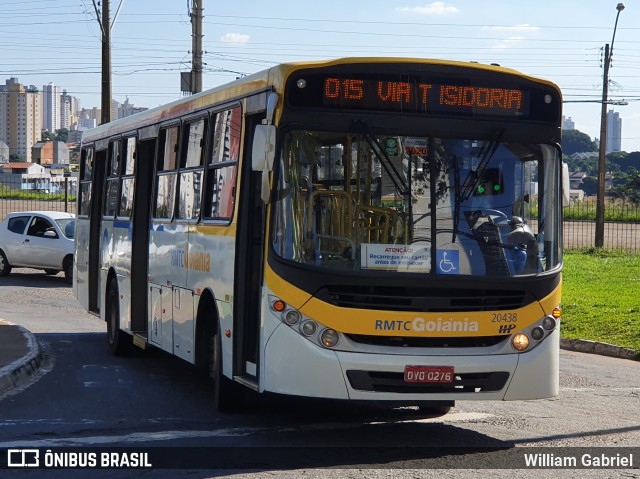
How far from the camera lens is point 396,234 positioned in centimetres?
898

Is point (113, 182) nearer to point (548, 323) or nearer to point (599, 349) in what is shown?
point (599, 349)

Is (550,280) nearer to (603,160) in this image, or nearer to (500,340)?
(500,340)

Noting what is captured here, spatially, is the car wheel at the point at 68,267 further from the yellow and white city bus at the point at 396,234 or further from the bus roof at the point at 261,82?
the yellow and white city bus at the point at 396,234

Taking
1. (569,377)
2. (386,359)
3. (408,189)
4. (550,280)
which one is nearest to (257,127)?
(408,189)

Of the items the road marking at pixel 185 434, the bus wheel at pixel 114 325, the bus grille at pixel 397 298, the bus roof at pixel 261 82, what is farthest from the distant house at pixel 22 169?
the bus grille at pixel 397 298

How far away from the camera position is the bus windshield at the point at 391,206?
8.97 metres

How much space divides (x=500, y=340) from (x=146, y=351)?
7.23 meters

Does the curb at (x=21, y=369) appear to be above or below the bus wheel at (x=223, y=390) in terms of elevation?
below

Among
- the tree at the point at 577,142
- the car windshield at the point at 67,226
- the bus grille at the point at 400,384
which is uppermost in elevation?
the tree at the point at 577,142

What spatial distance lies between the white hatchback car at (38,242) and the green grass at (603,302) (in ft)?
36.9

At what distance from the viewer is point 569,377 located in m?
14.0

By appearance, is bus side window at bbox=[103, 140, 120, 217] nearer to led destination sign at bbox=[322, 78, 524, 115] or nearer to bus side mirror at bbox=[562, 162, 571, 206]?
led destination sign at bbox=[322, 78, 524, 115]

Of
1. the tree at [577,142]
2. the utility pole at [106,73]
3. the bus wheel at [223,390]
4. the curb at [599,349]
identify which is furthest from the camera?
the tree at [577,142]

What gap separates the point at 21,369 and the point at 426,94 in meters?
5.92
